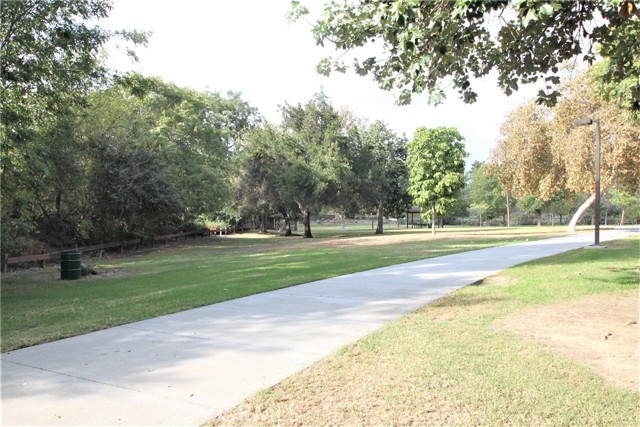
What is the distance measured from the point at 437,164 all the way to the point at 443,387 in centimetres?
3323

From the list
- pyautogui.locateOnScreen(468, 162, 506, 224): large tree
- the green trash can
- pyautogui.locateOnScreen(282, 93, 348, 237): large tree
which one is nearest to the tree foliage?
pyautogui.locateOnScreen(282, 93, 348, 237): large tree

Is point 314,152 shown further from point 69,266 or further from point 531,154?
point 69,266

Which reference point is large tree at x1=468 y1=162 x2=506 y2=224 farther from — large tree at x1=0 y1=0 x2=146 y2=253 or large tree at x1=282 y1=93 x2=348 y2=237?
large tree at x1=0 y1=0 x2=146 y2=253

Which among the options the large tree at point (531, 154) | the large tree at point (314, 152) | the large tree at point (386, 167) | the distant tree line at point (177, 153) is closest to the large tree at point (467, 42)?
the distant tree line at point (177, 153)

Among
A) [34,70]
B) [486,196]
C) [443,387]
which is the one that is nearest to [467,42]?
[443,387]

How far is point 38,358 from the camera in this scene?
5.36m

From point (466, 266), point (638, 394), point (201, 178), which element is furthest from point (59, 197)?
point (638, 394)

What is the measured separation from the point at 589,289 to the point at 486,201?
71.1m

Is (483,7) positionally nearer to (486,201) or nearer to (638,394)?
(638,394)

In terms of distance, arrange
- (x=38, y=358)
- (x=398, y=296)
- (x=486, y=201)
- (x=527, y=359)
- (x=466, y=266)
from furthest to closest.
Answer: (x=486, y=201) < (x=466, y=266) < (x=398, y=296) < (x=38, y=358) < (x=527, y=359)

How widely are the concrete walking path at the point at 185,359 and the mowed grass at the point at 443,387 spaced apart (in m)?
0.39

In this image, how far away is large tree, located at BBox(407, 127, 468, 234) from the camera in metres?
35.8

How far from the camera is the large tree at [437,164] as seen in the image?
35.8 m

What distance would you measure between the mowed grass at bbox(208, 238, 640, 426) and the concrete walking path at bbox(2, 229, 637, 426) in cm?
39
